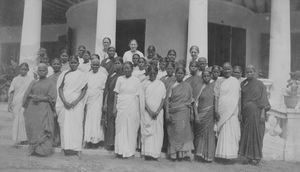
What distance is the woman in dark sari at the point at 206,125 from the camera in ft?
21.2

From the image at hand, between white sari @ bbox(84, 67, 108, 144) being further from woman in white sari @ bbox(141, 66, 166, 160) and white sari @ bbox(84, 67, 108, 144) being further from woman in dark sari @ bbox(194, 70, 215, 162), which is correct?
woman in dark sari @ bbox(194, 70, 215, 162)

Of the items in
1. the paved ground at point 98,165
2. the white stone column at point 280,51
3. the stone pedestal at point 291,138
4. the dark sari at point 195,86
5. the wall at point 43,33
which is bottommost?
the paved ground at point 98,165

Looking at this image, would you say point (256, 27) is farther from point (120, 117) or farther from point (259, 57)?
point (120, 117)

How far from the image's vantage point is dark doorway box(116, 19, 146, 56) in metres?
11.7

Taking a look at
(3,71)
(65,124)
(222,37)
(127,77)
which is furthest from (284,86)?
(3,71)

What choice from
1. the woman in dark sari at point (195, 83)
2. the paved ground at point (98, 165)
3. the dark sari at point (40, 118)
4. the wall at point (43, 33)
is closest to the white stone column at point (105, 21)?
the dark sari at point (40, 118)

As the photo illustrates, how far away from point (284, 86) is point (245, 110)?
13.1 feet

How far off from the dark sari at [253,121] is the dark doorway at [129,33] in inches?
221

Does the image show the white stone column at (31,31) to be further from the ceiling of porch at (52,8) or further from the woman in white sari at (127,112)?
the woman in white sari at (127,112)

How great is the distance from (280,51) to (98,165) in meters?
6.33

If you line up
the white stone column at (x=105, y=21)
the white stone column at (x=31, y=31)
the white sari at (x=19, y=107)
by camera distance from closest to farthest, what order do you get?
the white sari at (x=19, y=107) < the white stone column at (x=105, y=21) < the white stone column at (x=31, y=31)

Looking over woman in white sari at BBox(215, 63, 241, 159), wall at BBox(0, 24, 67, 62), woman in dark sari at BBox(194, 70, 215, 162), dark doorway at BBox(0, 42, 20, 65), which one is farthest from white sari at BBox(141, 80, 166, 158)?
dark doorway at BBox(0, 42, 20, 65)

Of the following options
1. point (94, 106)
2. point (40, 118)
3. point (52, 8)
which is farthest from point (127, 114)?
point (52, 8)

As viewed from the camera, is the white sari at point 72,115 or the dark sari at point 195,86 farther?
the dark sari at point 195,86
